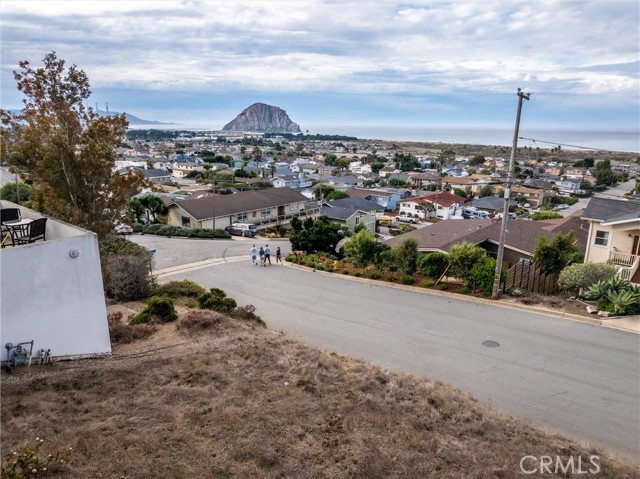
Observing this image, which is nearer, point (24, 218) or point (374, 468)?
point (374, 468)

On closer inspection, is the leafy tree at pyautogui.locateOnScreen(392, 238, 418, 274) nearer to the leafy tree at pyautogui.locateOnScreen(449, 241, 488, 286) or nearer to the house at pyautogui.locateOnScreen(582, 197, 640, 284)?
the leafy tree at pyautogui.locateOnScreen(449, 241, 488, 286)

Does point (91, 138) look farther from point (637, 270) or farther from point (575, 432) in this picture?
point (637, 270)

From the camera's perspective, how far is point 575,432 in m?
9.19

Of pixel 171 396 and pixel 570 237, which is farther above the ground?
pixel 570 237

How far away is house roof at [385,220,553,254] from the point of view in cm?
2517

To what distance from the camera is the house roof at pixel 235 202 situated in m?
45.3

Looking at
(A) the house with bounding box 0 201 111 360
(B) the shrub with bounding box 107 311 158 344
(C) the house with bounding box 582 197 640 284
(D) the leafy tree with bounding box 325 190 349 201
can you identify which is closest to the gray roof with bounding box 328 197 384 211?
(D) the leafy tree with bounding box 325 190 349 201

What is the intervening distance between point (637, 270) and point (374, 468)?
18.6 m

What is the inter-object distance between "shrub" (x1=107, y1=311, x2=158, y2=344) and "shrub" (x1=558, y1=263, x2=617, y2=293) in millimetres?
14825

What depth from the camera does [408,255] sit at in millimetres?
20469

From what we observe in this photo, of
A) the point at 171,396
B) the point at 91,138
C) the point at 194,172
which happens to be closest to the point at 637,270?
the point at 171,396

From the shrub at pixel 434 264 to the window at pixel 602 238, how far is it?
7312 millimetres

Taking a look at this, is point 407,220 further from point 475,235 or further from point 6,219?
point 6,219

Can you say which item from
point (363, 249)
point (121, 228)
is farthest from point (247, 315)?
point (363, 249)
